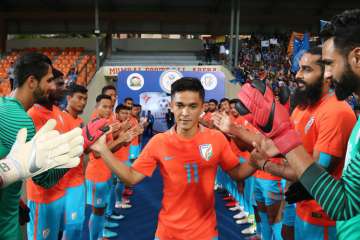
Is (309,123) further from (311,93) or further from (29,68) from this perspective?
(29,68)

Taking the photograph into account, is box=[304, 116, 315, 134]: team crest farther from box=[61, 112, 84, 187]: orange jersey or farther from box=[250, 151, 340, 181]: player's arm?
box=[61, 112, 84, 187]: orange jersey

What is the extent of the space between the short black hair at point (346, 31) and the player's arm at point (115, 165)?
150 cm

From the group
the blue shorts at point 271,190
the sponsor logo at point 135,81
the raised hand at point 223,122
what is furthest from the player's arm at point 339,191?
the sponsor logo at point 135,81

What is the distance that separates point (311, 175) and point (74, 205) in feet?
9.86

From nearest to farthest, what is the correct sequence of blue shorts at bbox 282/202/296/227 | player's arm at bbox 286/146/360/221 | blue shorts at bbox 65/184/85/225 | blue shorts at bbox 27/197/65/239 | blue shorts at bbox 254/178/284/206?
player's arm at bbox 286/146/360/221 → blue shorts at bbox 282/202/296/227 → blue shorts at bbox 27/197/65/239 → blue shorts at bbox 65/184/85/225 → blue shorts at bbox 254/178/284/206

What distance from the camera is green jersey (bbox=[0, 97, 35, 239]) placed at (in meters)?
1.66

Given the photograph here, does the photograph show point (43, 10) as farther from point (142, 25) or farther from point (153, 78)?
point (153, 78)

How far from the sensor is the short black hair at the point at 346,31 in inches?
56.9

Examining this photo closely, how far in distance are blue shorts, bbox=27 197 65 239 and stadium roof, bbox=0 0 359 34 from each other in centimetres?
1580

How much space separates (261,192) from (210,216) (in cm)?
203

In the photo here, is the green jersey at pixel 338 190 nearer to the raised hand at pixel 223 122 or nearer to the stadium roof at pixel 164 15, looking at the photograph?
the raised hand at pixel 223 122

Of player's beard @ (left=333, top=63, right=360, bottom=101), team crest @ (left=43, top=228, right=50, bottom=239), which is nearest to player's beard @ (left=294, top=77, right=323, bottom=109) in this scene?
player's beard @ (left=333, top=63, right=360, bottom=101)

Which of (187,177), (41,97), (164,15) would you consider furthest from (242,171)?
(164,15)

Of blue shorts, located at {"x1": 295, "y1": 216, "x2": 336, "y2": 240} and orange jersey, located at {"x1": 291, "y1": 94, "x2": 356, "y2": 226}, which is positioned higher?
orange jersey, located at {"x1": 291, "y1": 94, "x2": 356, "y2": 226}
